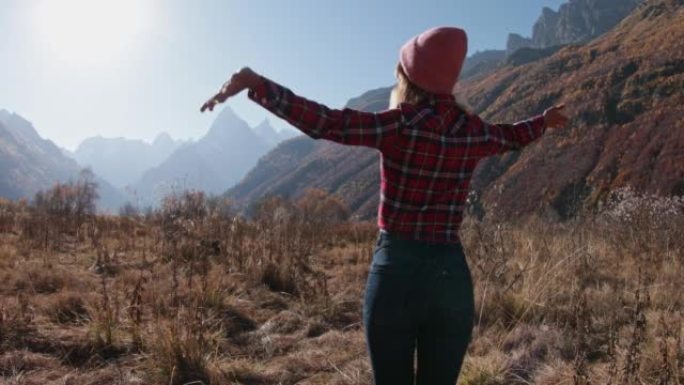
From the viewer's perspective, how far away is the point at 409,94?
1.75m

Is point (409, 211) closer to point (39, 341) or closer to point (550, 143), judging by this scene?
point (39, 341)

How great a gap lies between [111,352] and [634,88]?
7272 cm

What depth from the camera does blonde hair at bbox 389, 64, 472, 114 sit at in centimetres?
173

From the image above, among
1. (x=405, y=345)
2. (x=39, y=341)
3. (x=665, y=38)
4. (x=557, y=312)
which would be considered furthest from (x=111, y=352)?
(x=665, y=38)

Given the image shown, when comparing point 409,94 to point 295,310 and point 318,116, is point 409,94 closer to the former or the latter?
point 318,116

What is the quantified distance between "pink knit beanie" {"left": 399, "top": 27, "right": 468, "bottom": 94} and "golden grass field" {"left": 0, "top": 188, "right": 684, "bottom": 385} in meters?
1.31

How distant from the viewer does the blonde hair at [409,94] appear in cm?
173

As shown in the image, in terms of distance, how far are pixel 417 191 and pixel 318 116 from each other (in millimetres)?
385

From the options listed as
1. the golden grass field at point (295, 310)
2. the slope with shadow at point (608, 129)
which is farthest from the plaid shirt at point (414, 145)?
the slope with shadow at point (608, 129)

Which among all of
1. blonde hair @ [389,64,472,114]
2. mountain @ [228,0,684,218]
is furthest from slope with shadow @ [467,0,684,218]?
blonde hair @ [389,64,472,114]

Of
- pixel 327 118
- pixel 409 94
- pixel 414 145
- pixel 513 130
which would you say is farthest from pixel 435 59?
pixel 513 130

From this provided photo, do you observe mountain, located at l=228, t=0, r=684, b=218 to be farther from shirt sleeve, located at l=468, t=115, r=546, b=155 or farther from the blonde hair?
the blonde hair

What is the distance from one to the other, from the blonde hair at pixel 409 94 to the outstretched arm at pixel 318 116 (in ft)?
0.40

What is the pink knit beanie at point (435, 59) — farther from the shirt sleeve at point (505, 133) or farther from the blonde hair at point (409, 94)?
the shirt sleeve at point (505, 133)
